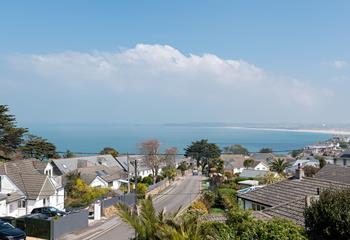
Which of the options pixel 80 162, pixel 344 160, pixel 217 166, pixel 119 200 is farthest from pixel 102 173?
pixel 344 160

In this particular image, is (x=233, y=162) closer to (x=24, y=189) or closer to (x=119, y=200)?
(x=119, y=200)

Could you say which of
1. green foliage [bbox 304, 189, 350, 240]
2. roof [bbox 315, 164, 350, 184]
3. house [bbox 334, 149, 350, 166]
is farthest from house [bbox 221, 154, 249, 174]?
green foliage [bbox 304, 189, 350, 240]

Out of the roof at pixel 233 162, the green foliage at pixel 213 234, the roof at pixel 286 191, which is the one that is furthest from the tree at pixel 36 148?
the roof at pixel 233 162

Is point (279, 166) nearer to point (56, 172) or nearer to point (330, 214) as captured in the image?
point (56, 172)

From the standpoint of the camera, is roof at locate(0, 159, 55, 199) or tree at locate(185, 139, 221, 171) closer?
roof at locate(0, 159, 55, 199)

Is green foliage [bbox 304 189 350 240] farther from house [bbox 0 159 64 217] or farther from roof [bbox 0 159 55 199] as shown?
roof [bbox 0 159 55 199]
